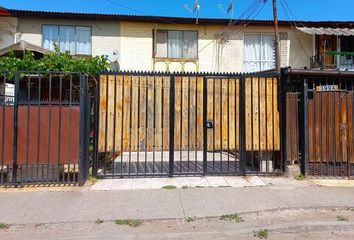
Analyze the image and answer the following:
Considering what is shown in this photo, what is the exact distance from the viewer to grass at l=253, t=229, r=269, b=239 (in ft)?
16.9

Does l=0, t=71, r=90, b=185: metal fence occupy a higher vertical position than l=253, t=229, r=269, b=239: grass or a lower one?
higher

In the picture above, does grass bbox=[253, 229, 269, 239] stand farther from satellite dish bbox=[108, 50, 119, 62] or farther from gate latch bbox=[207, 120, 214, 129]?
satellite dish bbox=[108, 50, 119, 62]

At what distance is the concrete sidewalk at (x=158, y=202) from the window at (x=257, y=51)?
1022cm

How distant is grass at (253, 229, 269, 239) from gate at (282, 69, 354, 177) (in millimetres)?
3822

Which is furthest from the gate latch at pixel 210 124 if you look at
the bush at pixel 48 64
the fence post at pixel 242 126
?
the bush at pixel 48 64

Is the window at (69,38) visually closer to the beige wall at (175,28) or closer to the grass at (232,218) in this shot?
the beige wall at (175,28)

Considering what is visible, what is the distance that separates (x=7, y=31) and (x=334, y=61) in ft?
49.5

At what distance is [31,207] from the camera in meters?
6.19

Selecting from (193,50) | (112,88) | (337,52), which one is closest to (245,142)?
(112,88)

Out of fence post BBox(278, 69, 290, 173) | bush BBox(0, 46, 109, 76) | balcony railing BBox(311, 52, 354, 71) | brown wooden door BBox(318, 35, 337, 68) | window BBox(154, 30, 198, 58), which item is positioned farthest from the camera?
brown wooden door BBox(318, 35, 337, 68)

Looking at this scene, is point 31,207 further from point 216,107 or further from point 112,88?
point 216,107

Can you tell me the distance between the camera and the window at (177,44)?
55.0 feet

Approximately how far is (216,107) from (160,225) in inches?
156

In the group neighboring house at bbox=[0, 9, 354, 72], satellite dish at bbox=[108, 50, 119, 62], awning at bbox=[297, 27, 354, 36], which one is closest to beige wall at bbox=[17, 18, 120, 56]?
neighboring house at bbox=[0, 9, 354, 72]
